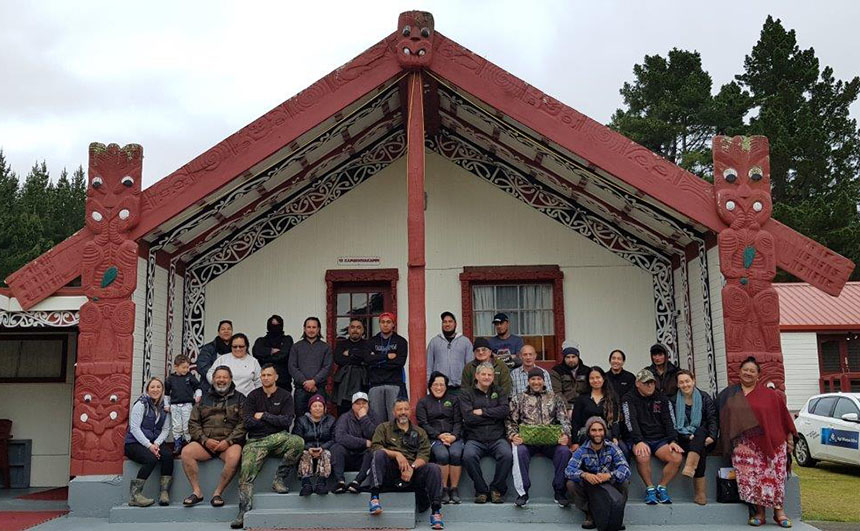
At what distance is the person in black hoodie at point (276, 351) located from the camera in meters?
8.02

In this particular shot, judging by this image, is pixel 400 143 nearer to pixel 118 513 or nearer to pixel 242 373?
pixel 242 373

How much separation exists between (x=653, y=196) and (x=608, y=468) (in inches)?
107

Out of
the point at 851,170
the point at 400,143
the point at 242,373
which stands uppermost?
the point at 851,170

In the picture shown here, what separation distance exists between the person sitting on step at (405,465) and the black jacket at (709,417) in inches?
92.0

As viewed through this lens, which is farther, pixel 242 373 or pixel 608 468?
pixel 242 373

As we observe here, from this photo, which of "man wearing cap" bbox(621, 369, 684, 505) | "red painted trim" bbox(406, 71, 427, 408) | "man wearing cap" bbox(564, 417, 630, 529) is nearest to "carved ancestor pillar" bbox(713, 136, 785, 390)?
"man wearing cap" bbox(621, 369, 684, 505)

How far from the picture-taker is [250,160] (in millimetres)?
7598

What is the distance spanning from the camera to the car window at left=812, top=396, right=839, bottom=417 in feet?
37.9

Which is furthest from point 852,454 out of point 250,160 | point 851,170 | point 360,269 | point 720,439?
point 851,170

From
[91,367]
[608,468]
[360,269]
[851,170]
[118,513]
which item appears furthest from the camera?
[851,170]

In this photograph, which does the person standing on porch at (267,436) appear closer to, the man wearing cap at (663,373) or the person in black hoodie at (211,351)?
the person in black hoodie at (211,351)

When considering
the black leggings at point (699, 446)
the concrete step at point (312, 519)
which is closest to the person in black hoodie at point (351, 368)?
the concrete step at point (312, 519)

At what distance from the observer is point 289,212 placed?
9.58 meters

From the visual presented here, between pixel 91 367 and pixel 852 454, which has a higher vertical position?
pixel 91 367
